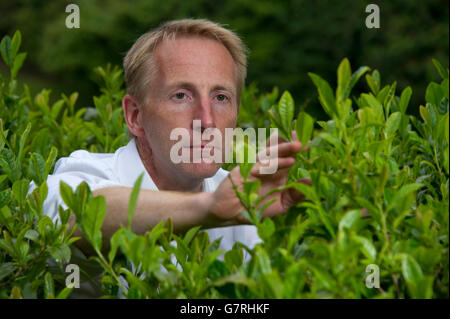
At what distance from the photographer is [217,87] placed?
2.31 m

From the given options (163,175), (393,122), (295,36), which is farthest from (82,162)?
(295,36)

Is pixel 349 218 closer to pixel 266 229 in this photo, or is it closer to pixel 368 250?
pixel 368 250

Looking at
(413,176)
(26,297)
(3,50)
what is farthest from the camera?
(3,50)

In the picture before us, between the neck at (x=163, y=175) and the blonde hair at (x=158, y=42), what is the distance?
0.20 meters

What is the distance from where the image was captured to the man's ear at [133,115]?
8.36ft

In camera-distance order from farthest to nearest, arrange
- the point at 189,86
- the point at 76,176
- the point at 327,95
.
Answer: the point at 189,86, the point at 76,176, the point at 327,95

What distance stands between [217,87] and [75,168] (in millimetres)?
593

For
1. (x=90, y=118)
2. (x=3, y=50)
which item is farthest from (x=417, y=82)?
(x=3, y=50)

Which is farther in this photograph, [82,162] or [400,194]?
[82,162]

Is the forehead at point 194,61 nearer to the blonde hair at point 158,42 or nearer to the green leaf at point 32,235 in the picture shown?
the blonde hair at point 158,42

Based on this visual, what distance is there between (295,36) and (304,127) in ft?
32.5

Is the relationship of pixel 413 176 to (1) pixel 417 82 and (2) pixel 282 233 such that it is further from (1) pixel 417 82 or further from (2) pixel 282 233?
(1) pixel 417 82

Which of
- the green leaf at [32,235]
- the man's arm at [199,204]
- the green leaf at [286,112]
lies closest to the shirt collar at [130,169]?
the man's arm at [199,204]

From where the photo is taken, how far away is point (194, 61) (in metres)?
2.31
